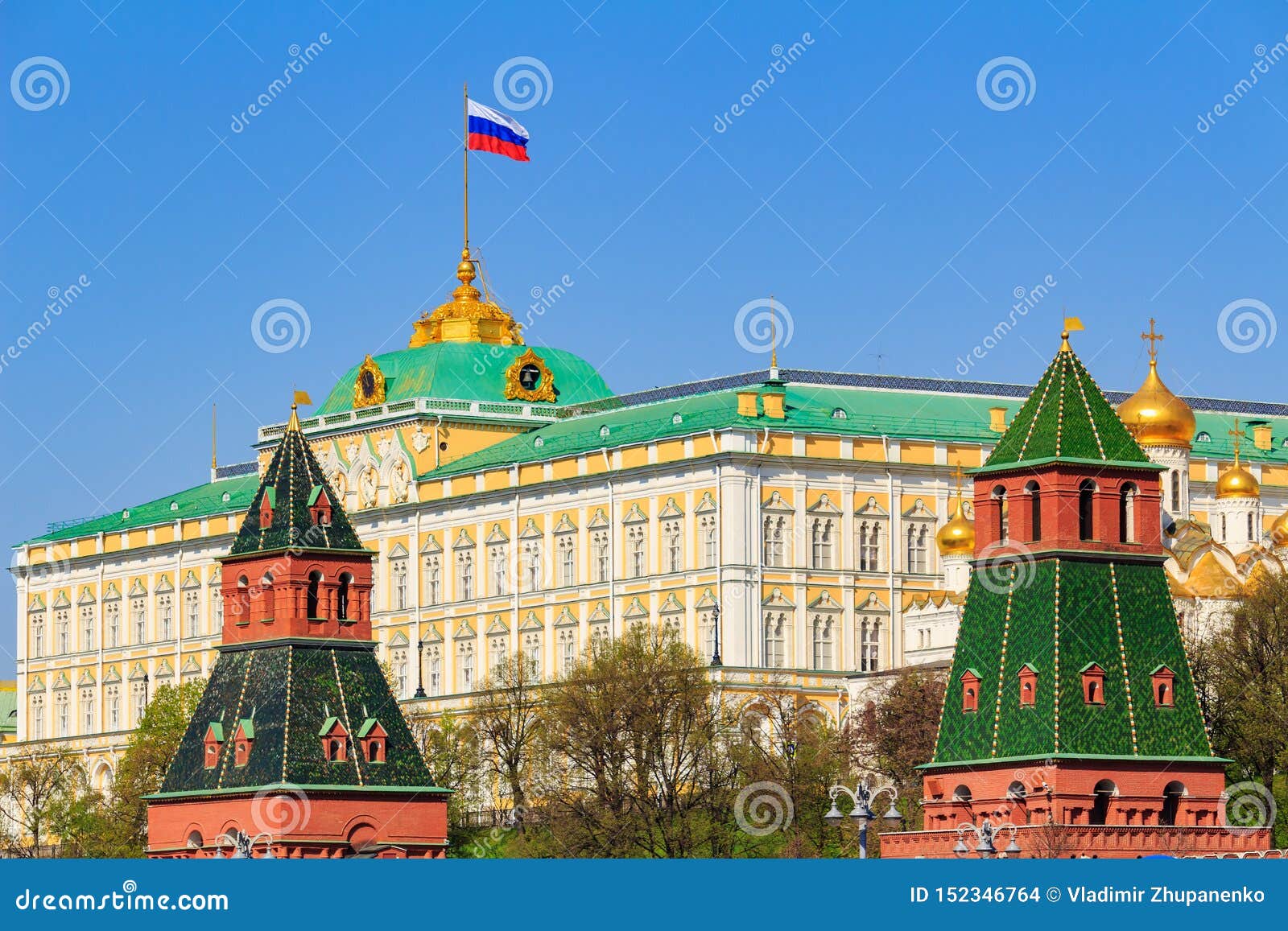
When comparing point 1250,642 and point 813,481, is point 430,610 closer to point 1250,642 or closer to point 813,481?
point 813,481

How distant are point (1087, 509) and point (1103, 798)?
8931mm

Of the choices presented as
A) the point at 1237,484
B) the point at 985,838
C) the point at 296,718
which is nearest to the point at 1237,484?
the point at 1237,484

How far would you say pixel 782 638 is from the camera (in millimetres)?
175625

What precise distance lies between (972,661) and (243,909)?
30937 millimetres

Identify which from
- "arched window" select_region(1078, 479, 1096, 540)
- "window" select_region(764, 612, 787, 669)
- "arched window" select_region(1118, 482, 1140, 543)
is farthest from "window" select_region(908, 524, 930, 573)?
"arched window" select_region(1078, 479, 1096, 540)

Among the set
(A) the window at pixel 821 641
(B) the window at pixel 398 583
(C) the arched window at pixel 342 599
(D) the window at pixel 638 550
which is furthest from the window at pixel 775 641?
(C) the arched window at pixel 342 599

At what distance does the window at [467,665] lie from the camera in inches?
7456

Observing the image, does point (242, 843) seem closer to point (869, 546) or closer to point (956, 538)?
point (956, 538)

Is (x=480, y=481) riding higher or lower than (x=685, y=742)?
higher

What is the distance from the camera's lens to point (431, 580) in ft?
636

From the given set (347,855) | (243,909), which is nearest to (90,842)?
(347,855)

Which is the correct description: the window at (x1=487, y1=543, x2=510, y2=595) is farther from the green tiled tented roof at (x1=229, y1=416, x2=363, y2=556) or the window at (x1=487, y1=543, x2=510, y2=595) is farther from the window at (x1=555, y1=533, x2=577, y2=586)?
the green tiled tented roof at (x1=229, y1=416, x2=363, y2=556)

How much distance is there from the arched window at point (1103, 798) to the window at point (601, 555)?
70040mm

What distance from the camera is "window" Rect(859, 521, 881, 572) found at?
179 m
